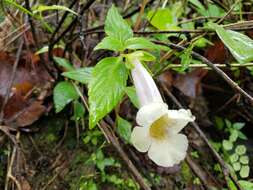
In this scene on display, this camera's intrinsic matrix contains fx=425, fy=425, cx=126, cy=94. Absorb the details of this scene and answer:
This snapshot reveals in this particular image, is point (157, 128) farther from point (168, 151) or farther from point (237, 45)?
point (237, 45)

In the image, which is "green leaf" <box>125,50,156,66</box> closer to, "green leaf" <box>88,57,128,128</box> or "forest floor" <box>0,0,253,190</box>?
"green leaf" <box>88,57,128,128</box>

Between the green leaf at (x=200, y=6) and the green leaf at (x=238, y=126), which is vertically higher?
the green leaf at (x=200, y=6)

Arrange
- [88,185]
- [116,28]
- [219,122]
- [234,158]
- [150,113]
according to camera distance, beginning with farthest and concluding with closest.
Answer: [219,122]
[234,158]
[88,185]
[116,28]
[150,113]

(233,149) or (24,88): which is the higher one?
(24,88)

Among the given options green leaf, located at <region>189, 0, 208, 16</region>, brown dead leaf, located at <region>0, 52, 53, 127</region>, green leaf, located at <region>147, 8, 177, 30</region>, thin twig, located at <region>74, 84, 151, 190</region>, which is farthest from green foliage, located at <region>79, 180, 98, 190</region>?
green leaf, located at <region>189, 0, 208, 16</region>

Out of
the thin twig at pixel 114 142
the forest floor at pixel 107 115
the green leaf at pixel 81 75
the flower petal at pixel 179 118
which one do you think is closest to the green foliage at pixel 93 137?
the forest floor at pixel 107 115

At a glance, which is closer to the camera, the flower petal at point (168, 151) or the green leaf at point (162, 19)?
the flower petal at point (168, 151)

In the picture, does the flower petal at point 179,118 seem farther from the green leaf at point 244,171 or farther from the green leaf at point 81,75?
the green leaf at point 244,171

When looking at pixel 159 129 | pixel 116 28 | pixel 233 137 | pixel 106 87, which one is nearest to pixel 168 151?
pixel 159 129
